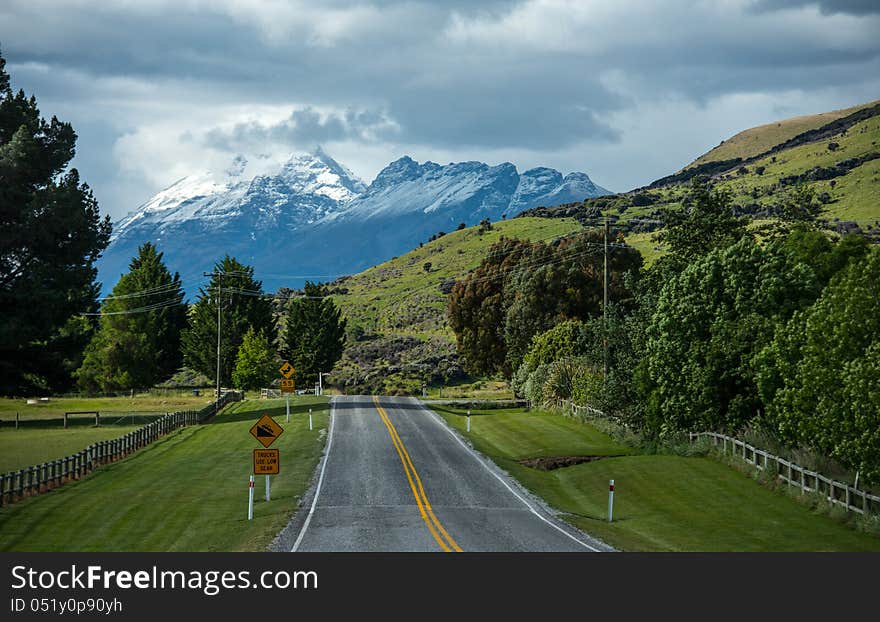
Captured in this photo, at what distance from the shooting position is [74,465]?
4156 cm

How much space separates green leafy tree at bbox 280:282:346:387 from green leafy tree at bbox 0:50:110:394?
3509 cm

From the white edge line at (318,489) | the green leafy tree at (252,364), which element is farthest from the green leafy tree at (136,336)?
the white edge line at (318,489)

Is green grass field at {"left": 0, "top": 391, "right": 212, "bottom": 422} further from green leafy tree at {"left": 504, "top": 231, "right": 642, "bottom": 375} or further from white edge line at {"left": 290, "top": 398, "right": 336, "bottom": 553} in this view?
green leafy tree at {"left": 504, "top": 231, "right": 642, "bottom": 375}

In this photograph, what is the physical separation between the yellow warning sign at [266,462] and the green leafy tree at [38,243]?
34.1 m

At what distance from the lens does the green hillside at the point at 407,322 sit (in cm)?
11700

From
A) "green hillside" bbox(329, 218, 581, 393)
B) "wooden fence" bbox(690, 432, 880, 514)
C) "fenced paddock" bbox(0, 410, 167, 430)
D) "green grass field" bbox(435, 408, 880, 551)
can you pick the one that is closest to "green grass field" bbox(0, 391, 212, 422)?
"fenced paddock" bbox(0, 410, 167, 430)

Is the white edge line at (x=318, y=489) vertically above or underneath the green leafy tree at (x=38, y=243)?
underneath

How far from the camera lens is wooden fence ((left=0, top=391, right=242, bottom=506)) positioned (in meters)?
35.3

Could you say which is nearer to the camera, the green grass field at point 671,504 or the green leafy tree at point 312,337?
the green grass field at point 671,504

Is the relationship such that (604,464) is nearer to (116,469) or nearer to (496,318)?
(116,469)

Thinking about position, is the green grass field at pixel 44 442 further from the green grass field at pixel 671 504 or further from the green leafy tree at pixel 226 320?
the green leafy tree at pixel 226 320

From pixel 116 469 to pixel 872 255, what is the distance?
32245mm

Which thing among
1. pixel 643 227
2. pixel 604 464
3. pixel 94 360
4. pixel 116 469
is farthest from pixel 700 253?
pixel 643 227

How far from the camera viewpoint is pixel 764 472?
36.9 meters
